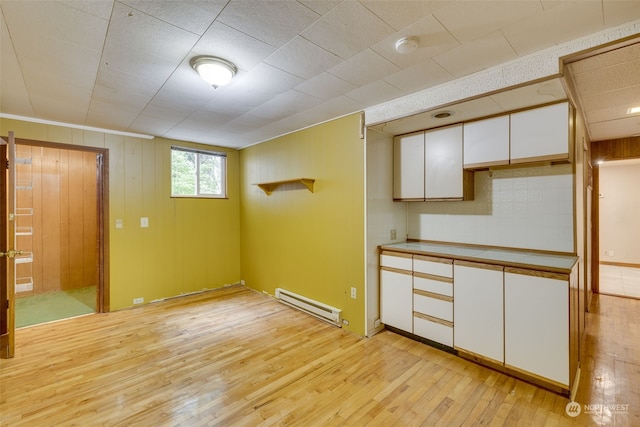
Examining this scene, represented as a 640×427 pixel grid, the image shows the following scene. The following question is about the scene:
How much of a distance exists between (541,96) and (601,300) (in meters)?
3.77

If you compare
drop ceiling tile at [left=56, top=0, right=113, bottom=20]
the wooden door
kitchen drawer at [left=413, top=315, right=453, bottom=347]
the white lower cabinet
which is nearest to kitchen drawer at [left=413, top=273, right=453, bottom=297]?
the white lower cabinet

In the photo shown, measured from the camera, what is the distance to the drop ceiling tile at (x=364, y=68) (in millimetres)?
2039

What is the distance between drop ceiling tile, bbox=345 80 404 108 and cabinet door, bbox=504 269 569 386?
181 centimetres

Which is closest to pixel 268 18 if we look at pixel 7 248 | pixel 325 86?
pixel 325 86

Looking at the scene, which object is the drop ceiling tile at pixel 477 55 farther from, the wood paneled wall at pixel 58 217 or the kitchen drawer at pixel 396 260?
the wood paneled wall at pixel 58 217

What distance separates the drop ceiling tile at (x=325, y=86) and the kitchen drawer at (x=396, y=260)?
5.58 ft

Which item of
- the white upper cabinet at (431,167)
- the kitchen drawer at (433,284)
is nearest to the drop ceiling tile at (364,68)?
the white upper cabinet at (431,167)

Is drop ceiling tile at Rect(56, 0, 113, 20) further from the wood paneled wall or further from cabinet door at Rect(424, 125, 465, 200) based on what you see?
the wood paneled wall

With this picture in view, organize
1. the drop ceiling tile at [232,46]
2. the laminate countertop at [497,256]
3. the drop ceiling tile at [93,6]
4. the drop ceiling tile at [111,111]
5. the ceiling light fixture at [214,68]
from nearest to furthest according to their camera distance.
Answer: the drop ceiling tile at [93,6] < the drop ceiling tile at [232,46] < the ceiling light fixture at [214,68] < the laminate countertop at [497,256] < the drop ceiling tile at [111,111]

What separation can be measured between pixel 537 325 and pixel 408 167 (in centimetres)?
185

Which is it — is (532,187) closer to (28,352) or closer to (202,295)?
(202,295)

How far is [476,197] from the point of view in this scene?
9.95 feet

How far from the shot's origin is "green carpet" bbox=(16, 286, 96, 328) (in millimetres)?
3609

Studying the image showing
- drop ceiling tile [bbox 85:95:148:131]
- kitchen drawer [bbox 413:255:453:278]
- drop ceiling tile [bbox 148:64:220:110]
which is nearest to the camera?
drop ceiling tile [bbox 148:64:220:110]
